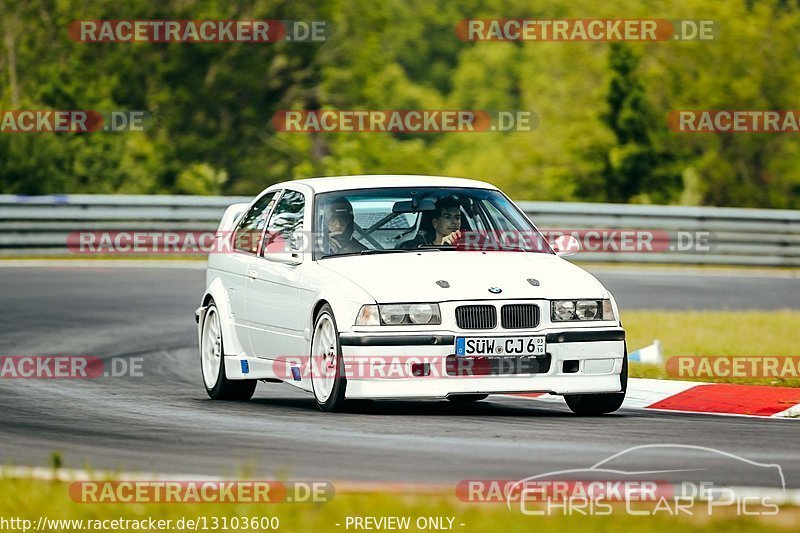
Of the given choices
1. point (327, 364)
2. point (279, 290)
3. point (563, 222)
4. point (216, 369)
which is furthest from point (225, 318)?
point (563, 222)

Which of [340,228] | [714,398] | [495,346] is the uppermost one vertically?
[340,228]

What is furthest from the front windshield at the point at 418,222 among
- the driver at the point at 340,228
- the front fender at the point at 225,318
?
the front fender at the point at 225,318

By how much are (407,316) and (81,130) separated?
23783 millimetres

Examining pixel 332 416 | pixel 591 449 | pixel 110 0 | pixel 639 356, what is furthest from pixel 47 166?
pixel 591 449

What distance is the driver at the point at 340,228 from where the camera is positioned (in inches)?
449

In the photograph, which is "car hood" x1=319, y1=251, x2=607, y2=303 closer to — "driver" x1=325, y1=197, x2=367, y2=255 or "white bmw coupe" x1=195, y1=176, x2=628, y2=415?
"white bmw coupe" x1=195, y1=176, x2=628, y2=415

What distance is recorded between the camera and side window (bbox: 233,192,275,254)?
12.6 metres

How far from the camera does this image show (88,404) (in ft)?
38.5

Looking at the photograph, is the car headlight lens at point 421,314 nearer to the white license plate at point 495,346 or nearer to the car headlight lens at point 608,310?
the white license plate at point 495,346

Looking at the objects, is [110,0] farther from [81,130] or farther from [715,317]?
[715,317]

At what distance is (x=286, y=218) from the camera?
12219 mm

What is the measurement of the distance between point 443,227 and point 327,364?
63.2 inches

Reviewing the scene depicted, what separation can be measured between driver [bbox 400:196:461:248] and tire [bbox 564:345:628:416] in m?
1.42

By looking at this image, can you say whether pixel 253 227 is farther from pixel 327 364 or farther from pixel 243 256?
pixel 327 364
